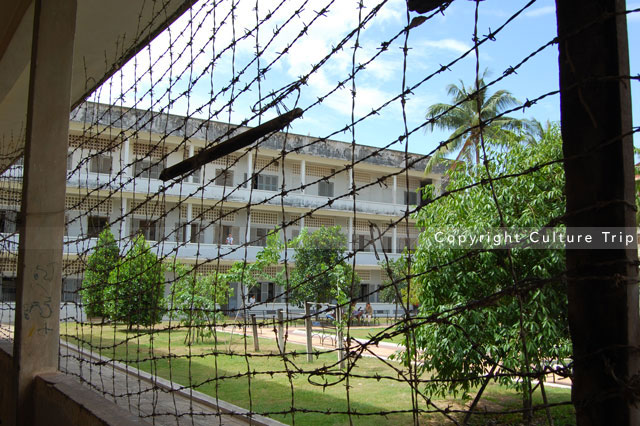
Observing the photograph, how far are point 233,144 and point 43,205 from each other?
3.86 ft

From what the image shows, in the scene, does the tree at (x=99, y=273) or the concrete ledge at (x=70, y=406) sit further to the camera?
the tree at (x=99, y=273)

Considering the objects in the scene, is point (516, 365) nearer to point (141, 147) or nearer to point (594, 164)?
point (594, 164)

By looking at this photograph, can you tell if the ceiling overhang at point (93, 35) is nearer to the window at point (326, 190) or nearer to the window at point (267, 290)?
the window at point (267, 290)

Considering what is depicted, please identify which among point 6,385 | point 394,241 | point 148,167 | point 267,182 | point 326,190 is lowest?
point 6,385

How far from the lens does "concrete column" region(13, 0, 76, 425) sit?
2539 millimetres

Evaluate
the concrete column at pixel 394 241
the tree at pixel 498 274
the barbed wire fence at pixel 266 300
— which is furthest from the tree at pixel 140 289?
the concrete column at pixel 394 241

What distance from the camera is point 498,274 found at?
523cm

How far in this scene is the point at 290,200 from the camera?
23.0 meters

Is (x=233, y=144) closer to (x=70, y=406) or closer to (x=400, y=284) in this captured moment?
(x=70, y=406)

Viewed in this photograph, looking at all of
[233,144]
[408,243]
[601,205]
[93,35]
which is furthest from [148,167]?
[601,205]

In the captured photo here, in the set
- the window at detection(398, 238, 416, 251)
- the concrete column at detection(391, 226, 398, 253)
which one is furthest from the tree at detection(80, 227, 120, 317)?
the concrete column at detection(391, 226, 398, 253)

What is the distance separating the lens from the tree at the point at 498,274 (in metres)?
4.82

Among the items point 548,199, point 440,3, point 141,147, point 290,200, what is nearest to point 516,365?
point 548,199

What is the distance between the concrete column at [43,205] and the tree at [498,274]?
3.02m
